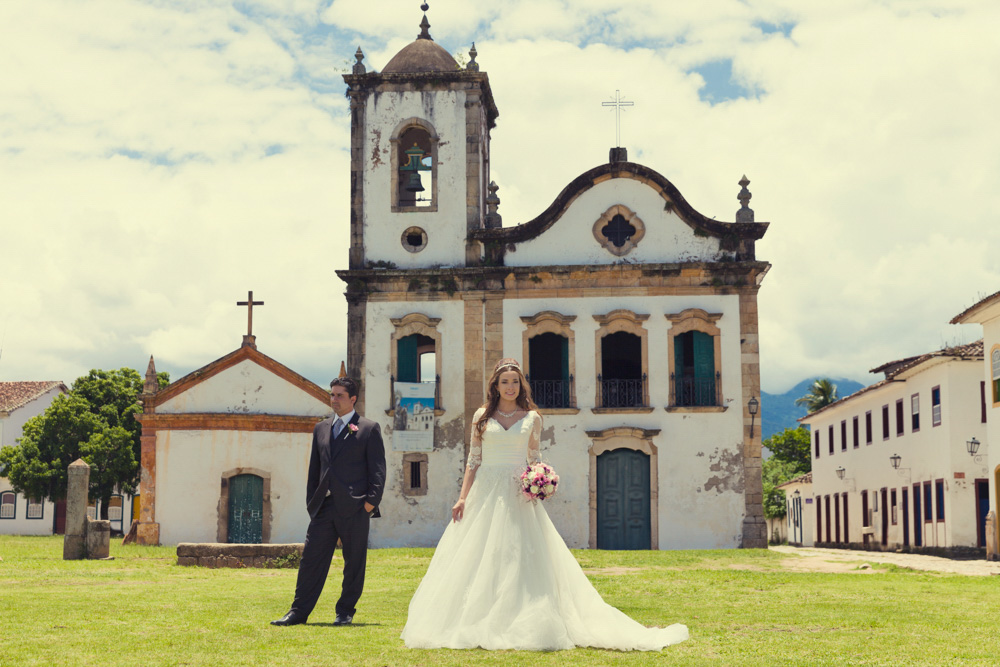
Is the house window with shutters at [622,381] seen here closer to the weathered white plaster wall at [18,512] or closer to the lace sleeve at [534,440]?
the lace sleeve at [534,440]

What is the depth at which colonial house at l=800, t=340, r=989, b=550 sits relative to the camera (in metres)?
27.8

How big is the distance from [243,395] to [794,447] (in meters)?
38.7

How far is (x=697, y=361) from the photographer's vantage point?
25641 millimetres

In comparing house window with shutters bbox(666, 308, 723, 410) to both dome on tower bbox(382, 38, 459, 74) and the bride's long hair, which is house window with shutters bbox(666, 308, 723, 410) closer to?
dome on tower bbox(382, 38, 459, 74)

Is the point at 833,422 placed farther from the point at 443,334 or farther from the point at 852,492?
the point at 443,334

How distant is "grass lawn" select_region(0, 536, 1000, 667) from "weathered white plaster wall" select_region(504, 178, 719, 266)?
1167 cm

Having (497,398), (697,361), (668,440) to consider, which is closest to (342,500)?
(497,398)

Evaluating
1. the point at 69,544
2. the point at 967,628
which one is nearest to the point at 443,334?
the point at 69,544

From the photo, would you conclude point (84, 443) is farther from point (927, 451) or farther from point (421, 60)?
point (927, 451)

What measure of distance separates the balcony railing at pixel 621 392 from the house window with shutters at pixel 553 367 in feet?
2.29

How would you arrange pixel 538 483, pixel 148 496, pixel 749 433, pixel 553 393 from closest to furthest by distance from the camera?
pixel 538 483 < pixel 749 433 < pixel 553 393 < pixel 148 496

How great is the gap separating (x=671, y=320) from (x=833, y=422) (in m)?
18.6

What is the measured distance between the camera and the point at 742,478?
25047 mm

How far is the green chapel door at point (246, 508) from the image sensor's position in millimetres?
27562
